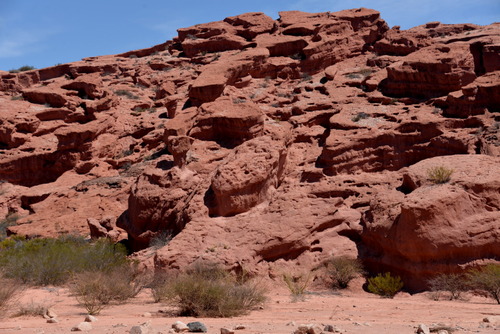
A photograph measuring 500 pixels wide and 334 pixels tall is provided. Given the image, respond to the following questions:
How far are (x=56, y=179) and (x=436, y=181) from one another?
20.6m

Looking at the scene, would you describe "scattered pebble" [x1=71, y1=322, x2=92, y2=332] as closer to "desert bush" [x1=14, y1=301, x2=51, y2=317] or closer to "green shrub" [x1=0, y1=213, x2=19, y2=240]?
"desert bush" [x1=14, y1=301, x2=51, y2=317]

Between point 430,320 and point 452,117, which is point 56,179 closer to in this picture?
point 452,117

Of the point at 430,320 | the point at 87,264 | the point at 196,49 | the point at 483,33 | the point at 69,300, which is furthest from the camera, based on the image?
the point at 196,49

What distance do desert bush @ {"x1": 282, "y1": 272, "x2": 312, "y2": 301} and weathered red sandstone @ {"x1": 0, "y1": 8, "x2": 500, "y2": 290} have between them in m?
0.50

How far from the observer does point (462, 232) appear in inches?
432

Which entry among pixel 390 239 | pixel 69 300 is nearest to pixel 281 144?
pixel 390 239

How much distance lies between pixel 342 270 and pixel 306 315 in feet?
13.3

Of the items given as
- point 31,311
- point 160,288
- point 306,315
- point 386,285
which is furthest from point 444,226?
point 31,311

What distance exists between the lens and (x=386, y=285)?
11430 mm

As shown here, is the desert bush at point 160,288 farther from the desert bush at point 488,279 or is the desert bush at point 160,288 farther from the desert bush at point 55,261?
the desert bush at point 488,279

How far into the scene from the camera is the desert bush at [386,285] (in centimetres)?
1137

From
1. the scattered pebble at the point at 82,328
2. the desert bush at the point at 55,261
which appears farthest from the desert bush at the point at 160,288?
the scattered pebble at the point at 82,328

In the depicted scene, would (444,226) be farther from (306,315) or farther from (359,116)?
(359,116)

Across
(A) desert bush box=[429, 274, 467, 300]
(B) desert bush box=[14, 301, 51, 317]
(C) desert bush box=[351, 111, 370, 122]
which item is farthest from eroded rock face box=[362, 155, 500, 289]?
(B) desert bush box=[14, 301, 51, 317]
